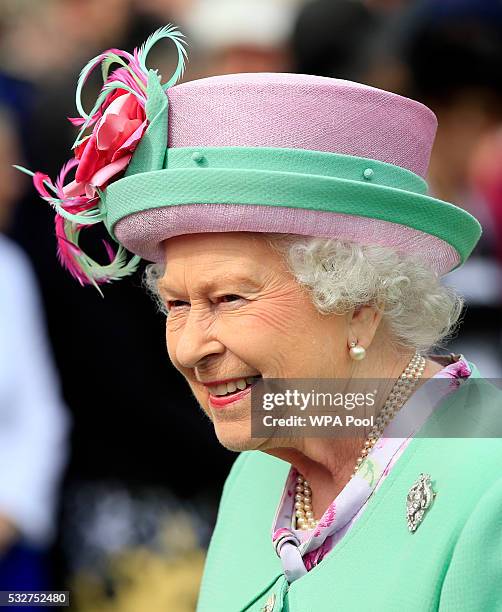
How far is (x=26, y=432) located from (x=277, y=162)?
9.22 feet

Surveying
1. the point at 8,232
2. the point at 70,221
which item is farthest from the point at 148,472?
the point at 70,221

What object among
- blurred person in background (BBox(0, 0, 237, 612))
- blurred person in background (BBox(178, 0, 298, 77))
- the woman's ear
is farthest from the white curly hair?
blurred person in background (BBox(178, 0, 298, 77))

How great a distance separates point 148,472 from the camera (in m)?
5.13

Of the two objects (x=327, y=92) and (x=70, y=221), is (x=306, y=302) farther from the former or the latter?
(x=70, y=221)

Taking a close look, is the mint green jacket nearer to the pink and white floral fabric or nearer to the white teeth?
the pink and white floral fabric

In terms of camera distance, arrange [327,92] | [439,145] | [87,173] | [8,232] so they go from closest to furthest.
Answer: [327,92] < [87,173] < [439,145] < [8,232]

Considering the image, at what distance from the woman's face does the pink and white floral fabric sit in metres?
0.17

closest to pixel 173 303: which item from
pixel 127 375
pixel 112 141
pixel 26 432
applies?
pixel 112 141

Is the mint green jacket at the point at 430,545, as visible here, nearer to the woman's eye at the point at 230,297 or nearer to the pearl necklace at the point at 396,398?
the pearl necklace at the point at 396,398

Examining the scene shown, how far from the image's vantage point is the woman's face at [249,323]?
2.73m

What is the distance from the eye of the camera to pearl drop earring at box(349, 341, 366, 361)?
2764 millimetres

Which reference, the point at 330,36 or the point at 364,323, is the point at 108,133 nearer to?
the point at 364,323

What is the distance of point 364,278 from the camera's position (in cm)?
273

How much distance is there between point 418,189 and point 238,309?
491 millimetres
